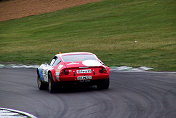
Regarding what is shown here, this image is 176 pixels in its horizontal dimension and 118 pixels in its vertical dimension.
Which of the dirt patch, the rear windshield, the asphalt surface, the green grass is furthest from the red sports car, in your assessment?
the dirt patch

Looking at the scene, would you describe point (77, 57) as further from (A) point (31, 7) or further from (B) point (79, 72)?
(A) point (31, 7)

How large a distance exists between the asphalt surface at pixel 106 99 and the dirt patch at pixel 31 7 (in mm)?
46138

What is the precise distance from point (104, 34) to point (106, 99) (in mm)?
28719

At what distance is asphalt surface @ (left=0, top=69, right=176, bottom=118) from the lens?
927cm

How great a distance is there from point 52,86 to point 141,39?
2151 centimetres

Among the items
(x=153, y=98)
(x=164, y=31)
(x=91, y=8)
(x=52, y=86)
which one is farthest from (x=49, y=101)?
(x=91, y=8)

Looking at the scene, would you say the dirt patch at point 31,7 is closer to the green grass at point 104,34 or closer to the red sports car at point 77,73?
the green grass at point 104,34

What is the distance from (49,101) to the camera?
11.7m

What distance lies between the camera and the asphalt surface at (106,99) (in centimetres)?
927

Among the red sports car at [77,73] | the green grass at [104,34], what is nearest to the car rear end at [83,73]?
the red sports car at [77,73]

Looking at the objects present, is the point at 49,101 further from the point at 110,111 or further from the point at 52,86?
the point at 110,111

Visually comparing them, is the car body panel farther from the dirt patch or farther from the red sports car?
the dirt patch

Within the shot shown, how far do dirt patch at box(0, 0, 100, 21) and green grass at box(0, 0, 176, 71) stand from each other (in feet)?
9.31

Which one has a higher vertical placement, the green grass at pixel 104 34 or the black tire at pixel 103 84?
the green grass at pixel 104 34
